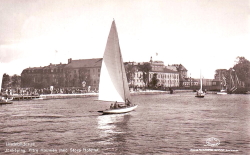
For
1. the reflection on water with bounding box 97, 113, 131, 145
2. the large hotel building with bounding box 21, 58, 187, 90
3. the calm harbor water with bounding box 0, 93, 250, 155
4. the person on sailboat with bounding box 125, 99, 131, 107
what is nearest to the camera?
the calm harbor water with bounding box 0, 93, 250, 155

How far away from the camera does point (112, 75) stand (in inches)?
1622

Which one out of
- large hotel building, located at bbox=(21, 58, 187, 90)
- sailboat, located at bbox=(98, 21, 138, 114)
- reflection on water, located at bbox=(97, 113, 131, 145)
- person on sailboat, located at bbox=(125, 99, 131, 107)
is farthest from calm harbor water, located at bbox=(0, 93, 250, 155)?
large hotel building, located at bbox=(21, 58, 187, 90)

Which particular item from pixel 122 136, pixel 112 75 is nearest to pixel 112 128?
pixel 122 136

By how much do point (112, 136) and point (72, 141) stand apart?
416 centimetres

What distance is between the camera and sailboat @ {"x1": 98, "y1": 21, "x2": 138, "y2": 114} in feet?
131

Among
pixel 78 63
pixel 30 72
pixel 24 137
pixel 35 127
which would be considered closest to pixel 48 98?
pixel 35 127

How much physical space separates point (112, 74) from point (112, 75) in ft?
0.46

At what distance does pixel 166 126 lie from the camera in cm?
3462

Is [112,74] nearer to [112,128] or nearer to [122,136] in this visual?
Result: [112,128]

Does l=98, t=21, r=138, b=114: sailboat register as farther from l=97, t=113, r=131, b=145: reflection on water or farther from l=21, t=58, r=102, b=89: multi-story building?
l=21, t=58, r=102, b=89: multi-story building

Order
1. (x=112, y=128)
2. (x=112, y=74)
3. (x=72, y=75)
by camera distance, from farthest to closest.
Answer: (x=72, y=75), (x=112, y=74), (x=112, y=128)

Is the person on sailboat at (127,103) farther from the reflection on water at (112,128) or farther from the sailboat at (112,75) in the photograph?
the sailboat at (112,75)

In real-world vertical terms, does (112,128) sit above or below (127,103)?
below

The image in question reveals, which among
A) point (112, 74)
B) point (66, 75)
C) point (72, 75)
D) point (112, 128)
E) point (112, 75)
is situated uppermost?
point (72, 75)
